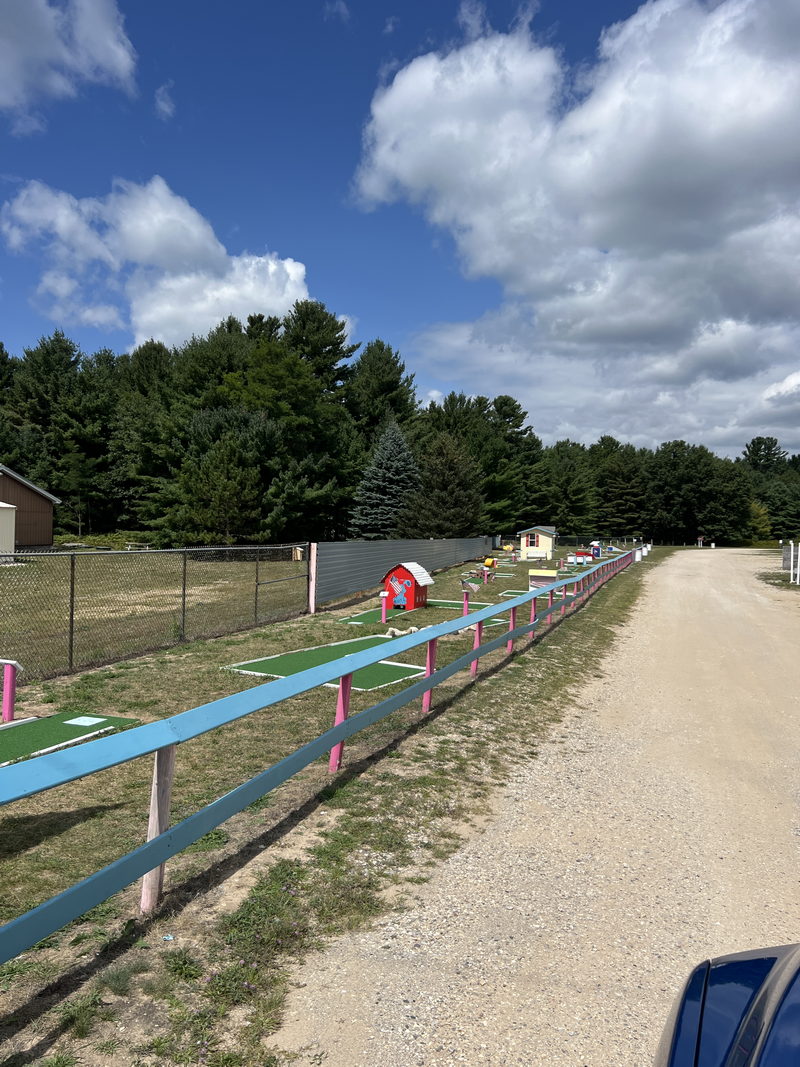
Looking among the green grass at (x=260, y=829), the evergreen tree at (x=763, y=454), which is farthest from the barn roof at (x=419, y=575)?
the evergreen tree at (x=763, y=454)

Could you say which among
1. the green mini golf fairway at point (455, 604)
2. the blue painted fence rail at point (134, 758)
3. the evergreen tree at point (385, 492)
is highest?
the evergreen tree at point (385, 492)

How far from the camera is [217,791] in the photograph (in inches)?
195

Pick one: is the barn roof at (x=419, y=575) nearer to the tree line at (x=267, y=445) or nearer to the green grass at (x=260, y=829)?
the green grass at (x=260, y=829)

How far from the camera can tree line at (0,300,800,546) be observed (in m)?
36.7

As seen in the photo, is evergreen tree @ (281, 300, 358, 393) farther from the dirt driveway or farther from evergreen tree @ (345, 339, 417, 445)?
the dirt driveway

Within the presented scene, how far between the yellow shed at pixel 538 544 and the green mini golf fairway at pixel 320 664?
27973 mm

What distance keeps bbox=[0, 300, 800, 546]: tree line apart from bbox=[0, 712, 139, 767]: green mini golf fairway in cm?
2748

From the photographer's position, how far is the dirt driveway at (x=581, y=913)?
2.66 metres

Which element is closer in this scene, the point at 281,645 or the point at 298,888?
the point at 298,888

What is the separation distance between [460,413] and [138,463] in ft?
123

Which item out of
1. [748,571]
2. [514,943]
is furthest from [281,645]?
[748,571]

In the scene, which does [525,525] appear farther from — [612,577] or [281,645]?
[281,645]

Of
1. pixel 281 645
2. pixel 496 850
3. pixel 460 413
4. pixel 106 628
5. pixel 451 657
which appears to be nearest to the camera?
pixel 496 850

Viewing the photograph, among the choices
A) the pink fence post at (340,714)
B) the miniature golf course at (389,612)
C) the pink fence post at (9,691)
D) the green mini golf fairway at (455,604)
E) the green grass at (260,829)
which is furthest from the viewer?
the green mini golf fairway at (455,604)
